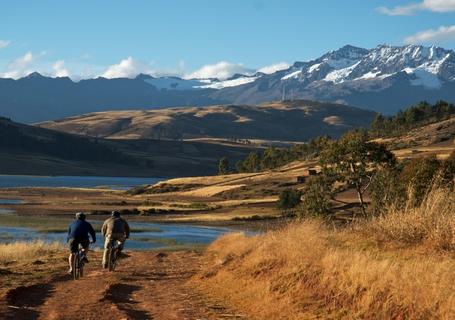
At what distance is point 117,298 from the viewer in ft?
61.8

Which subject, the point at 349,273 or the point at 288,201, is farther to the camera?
the point at 288,201

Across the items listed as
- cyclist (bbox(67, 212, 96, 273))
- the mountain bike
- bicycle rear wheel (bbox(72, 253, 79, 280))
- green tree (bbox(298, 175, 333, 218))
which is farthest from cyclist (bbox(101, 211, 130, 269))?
green tree (bbox(298, 175, 333, 218))

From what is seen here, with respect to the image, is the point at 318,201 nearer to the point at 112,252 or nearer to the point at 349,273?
the point at 112,252

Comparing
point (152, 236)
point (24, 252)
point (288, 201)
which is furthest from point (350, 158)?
point (24, 252)

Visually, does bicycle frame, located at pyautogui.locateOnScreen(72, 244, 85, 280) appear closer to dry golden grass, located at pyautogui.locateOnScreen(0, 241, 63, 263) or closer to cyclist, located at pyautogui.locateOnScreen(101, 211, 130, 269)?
cyclist, located at pyautogui.locateOnScreen(101, 211, 130, 269)

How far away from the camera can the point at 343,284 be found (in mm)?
15242

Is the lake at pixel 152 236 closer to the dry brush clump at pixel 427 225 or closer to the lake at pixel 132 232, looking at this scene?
the lake at pixel 132 232

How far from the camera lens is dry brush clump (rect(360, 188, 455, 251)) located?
17.7m

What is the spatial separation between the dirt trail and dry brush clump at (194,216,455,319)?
899 millimetres

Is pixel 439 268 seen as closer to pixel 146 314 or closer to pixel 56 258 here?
pixel 146 314

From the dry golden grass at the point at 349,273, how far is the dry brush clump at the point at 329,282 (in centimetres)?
2

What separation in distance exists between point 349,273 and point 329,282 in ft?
2.19

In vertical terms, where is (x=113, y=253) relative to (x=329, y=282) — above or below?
below

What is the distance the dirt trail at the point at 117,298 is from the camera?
16.2 m
